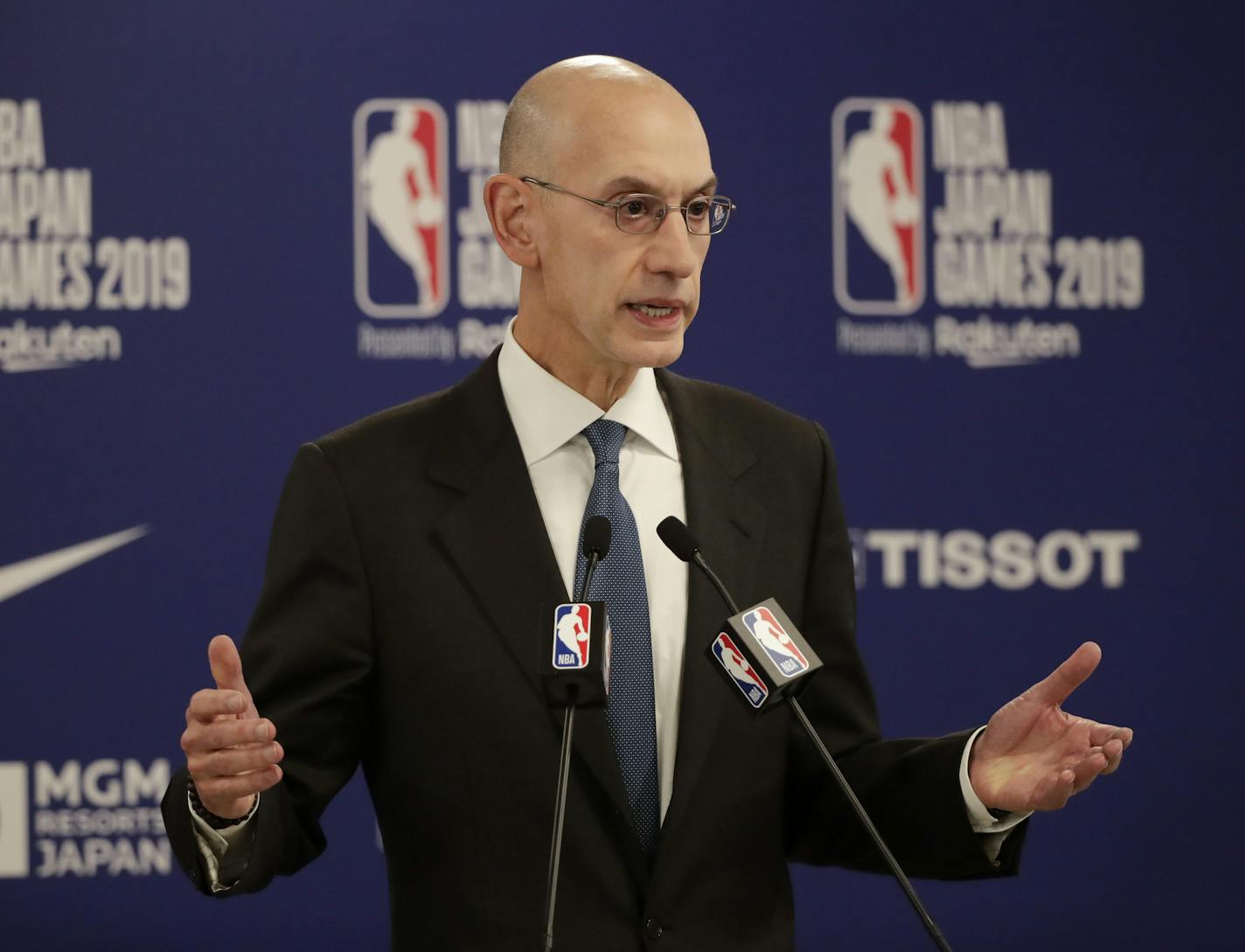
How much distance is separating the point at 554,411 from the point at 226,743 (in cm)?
73

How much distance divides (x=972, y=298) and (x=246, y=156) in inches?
78.0

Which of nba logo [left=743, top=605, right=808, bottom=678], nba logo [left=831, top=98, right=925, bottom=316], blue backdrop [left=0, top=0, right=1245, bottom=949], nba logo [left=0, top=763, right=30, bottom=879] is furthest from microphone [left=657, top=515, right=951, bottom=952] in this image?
nba logo [left=0, top=763, right=30, bottom=879]

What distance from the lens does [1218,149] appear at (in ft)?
14.1

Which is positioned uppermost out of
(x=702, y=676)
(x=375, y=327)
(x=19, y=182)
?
(x=19, y=182)

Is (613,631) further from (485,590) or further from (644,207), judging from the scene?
(644,207)

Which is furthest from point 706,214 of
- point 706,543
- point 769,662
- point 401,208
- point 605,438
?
point 401,208

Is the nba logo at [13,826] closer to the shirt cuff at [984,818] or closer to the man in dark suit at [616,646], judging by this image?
the man in dark suit at [616,646]

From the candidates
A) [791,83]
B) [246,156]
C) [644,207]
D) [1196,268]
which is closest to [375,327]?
[246,156]

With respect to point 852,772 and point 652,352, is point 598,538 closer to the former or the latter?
point 652,352

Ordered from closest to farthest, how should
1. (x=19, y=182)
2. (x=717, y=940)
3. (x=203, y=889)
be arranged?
(x=203, y=889), (x=717, y=940), (x=19, y=182)

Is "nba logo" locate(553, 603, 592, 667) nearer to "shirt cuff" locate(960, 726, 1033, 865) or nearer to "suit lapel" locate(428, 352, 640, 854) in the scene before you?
"suit lapel" locate(428, 352, 640, 854)

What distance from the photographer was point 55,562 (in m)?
3.90

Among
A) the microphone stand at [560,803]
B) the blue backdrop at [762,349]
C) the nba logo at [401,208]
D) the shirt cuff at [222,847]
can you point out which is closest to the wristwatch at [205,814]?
the shirt cuff at [222,847]

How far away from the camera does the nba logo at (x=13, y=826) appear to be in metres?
3.87
